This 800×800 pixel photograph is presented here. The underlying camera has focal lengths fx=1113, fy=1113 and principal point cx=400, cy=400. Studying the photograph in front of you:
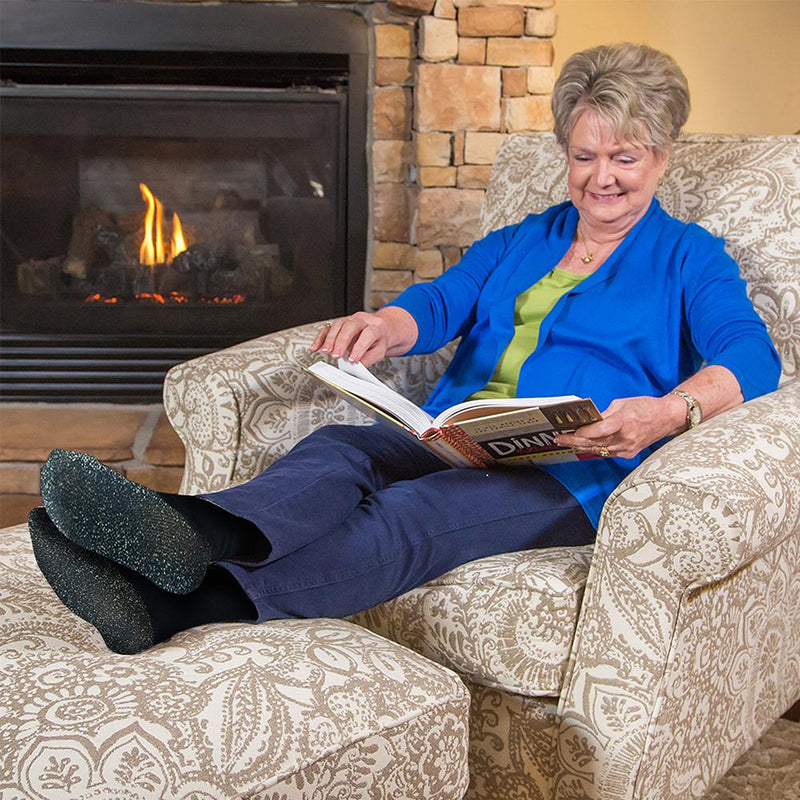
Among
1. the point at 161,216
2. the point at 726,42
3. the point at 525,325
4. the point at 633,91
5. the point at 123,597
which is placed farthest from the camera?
the point at 161,216

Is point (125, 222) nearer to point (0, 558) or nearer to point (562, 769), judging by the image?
point (0, 558)

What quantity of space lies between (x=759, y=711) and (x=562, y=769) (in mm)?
316

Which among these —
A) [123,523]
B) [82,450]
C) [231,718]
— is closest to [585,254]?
[123,523]

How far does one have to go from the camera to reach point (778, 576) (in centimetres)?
137

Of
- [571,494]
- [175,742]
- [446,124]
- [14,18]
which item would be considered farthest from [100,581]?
[14,18]

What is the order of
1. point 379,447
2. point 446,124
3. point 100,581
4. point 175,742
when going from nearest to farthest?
point 175,742 → point 100,581 → point 379,447 → point 446,124

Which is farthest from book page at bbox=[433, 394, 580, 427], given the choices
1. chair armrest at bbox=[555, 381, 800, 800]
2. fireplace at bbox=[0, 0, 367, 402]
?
fireplace at bbox=[0, 0, 367, 402]

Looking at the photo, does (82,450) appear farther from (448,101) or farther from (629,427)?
(629,427)

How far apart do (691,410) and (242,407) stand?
0.62m

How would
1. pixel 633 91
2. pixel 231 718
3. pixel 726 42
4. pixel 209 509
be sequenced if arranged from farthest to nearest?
pixel 726 42
pixel 633 91
pixel 209 509
pixel 231 718

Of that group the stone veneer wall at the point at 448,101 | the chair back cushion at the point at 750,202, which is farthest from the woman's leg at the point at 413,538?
the stone veneer wall at the point at 448,101

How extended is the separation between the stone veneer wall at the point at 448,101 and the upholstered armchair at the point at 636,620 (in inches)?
42.0

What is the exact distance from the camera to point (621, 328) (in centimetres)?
153

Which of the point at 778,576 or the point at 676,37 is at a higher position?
the point at 676,37
